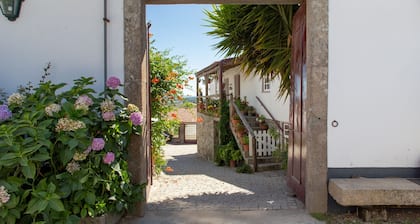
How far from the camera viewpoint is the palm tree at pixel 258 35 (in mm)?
5844

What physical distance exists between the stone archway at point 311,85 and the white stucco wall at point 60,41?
0.43ft

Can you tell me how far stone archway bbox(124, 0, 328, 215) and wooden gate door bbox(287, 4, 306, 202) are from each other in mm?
282

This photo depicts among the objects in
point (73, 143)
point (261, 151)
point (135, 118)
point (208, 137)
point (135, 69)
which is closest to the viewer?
point (73, 143)

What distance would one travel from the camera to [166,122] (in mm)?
6492

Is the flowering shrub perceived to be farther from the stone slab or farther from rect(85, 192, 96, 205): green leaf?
the stone slab

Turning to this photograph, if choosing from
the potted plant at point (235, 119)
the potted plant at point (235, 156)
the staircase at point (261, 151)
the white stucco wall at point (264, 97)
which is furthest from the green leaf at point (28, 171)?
the potted plant at point (235, 119)

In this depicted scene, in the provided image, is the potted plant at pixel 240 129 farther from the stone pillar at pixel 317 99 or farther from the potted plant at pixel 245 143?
the stone pillar at pixel 317 99

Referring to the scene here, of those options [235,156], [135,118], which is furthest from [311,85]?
[235,156]

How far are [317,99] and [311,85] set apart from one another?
0.57 feet

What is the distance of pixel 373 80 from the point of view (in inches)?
152

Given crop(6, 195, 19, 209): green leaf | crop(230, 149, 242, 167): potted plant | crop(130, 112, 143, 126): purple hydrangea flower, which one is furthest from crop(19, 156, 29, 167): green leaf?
crop(230, 149, 242, 167): potted plant

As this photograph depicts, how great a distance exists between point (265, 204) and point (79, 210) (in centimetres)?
238

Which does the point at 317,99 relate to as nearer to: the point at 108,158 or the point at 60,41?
the point at 108,158

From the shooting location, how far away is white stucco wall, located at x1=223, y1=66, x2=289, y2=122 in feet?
31.6
